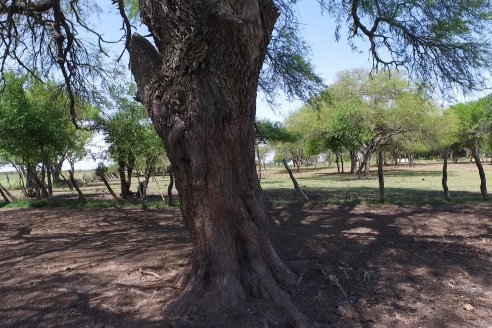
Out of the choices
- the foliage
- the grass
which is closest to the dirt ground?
the grass

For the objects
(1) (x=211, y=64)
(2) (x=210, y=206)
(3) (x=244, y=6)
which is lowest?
(2) (x=210, y=206)

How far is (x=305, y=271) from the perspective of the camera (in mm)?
4621

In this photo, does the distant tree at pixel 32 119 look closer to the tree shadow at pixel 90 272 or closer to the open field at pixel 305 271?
the tree shadow at pixel 90 272

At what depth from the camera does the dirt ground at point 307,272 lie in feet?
12.7

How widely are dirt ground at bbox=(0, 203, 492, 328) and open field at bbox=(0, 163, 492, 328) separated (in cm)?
2

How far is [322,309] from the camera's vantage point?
3926mm

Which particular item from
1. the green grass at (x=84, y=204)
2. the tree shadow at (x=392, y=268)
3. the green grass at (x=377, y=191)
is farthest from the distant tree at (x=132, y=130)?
the tree shadow at (x=392, y=268)

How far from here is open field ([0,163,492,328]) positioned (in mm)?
3865

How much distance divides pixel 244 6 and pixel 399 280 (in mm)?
3314

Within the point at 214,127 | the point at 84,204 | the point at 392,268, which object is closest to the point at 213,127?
the point at 214,127

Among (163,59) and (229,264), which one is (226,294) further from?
(163,59)

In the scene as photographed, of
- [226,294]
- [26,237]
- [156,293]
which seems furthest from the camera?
[26,237]

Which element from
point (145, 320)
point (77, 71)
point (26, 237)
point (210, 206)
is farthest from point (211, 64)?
point (77, 71)

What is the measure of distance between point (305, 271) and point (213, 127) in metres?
1.95
